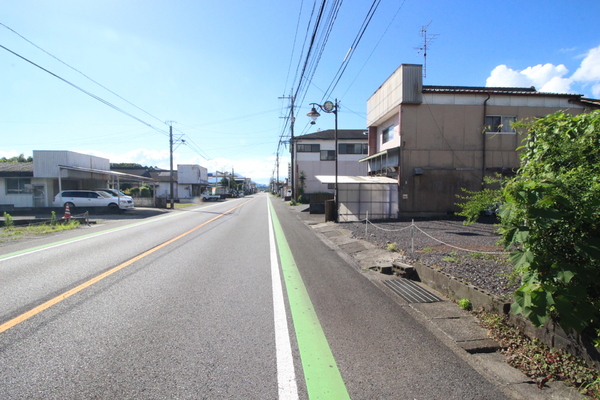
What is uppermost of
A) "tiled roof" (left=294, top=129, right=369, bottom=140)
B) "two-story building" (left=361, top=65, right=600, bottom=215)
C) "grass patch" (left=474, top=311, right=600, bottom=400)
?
"tiled roof" (left=294, top=129, right=369, bottom=140)

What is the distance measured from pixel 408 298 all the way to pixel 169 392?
4.13 meters

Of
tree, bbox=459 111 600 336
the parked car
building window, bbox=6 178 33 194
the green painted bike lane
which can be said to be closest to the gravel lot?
tree, bbox=459 111 600 336

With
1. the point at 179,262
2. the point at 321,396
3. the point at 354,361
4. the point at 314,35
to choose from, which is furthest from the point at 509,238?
the point at 314,35

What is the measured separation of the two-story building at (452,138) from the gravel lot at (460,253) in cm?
485

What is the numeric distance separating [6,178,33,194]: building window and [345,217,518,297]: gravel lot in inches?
1124

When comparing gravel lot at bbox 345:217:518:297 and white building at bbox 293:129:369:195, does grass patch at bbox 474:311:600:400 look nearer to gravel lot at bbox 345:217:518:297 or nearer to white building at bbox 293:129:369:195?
gravel lot at bbox 345:217:518:297

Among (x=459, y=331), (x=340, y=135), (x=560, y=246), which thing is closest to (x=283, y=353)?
(x=459, y=331)

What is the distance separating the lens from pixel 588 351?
3.32 metres

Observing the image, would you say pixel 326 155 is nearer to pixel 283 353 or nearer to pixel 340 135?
pixel 340 135

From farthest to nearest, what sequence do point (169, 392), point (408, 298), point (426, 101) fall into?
1. point (426, 101)
2. point (408, 298)
3. point (169, 392)

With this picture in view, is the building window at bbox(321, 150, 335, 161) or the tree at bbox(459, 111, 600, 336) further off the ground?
the building window at bbox(321, 150, 335, 161)

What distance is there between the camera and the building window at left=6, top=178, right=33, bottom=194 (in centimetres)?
2841

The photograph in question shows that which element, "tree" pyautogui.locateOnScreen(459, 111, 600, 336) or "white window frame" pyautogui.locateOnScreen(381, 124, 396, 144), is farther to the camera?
"white window frame" pyautogui.locateOnScreen(381, 124, 396, 144)

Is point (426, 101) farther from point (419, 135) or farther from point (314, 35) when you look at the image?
point (314, 35)
